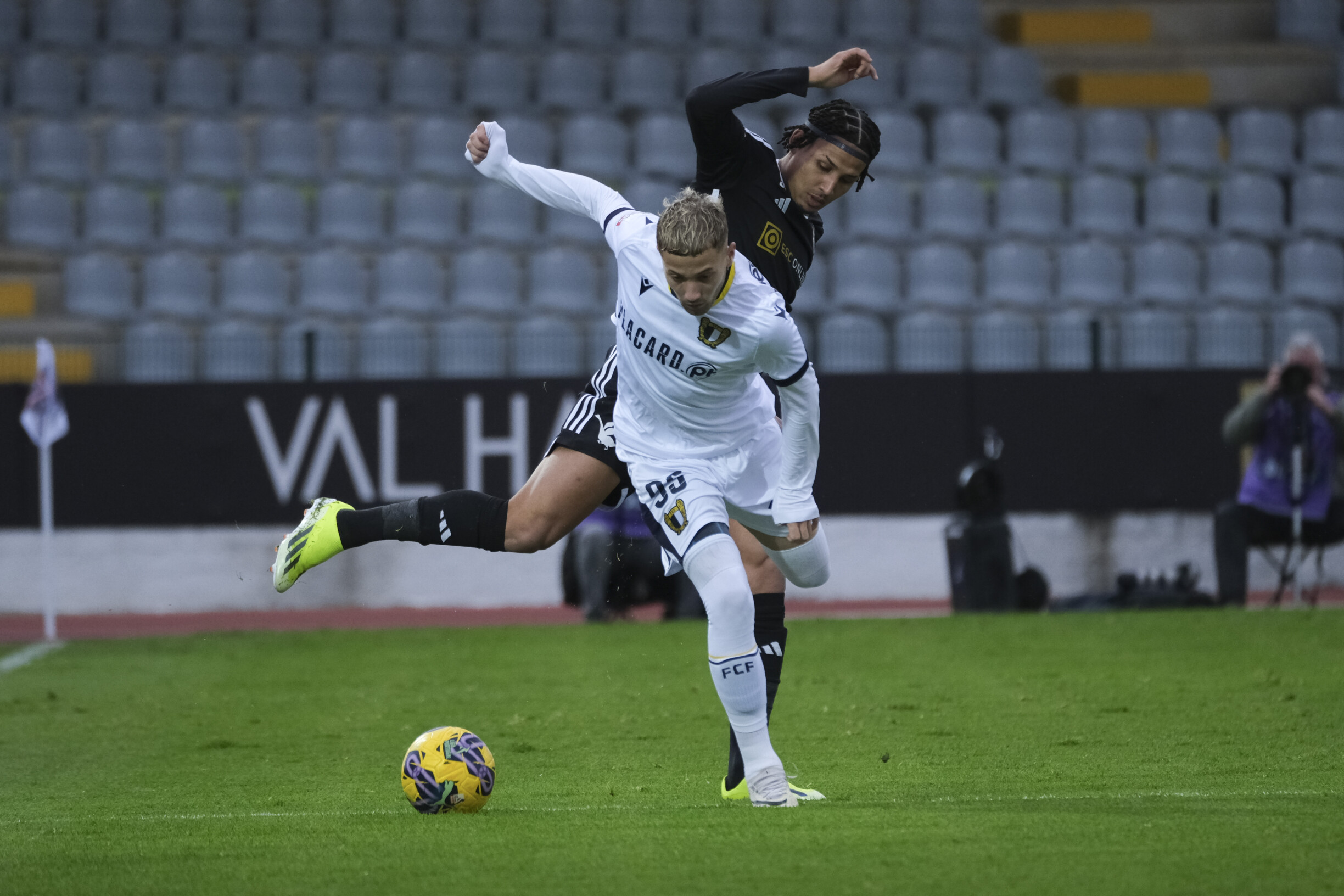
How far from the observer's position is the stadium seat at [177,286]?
49.1 ft

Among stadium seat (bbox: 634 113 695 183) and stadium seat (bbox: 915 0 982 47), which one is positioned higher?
stadium seat (bbox: 915 0 982 47)

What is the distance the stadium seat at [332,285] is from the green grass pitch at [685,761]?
13.3 ft

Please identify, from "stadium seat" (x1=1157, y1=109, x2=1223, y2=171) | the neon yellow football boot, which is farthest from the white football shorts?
"stadium seat" (x1=1157, y1=109, x2=1223, y2=171)

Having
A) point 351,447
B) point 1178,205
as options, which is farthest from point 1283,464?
Result: point 351,447

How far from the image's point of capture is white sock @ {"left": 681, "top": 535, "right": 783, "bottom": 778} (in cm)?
498

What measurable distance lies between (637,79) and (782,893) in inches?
559

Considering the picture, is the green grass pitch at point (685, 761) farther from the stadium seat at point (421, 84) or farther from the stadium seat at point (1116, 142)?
the stadium seat at point (421, 84)

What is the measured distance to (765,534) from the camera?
5.46 m

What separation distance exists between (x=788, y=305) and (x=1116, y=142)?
12400mm

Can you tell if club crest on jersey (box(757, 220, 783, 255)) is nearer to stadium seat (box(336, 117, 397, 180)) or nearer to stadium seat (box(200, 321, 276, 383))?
stadium seat (box(200, 321, 276, 383))

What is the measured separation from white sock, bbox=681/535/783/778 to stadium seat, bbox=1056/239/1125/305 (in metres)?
11.2

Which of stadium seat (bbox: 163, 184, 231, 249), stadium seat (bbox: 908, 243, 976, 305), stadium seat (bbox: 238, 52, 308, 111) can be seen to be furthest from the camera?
stadium seat (bbox: 238, 52, 308, 111)

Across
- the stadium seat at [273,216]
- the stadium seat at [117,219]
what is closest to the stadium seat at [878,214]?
the stadium seat at [273,216]

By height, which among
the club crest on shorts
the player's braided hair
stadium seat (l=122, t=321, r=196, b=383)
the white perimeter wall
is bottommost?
the white perimeter wall
